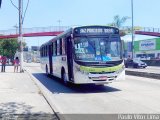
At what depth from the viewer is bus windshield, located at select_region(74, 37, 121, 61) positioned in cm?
1551

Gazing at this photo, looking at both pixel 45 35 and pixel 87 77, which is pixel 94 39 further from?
pixel 45 35

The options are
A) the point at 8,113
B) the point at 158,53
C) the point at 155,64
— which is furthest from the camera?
the point at 158,53

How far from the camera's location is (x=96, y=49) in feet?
51.2

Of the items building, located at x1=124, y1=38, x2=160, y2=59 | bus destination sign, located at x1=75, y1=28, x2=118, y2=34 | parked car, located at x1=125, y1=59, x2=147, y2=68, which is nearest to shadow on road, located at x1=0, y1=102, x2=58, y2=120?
bus destination sign, located at x1=75, y1=28, x2=118, y2=34

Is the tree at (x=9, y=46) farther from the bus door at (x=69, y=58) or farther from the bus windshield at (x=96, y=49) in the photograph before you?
the bus windshield at (x=96, y=49)

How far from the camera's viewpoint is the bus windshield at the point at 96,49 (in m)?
15.5

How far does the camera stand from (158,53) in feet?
252

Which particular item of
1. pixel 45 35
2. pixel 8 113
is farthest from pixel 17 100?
pixel 45 35

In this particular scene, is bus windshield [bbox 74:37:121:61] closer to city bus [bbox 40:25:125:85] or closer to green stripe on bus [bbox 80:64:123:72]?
city bus [bbox 40:25:125:85]

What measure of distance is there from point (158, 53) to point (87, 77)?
63830 millimetres

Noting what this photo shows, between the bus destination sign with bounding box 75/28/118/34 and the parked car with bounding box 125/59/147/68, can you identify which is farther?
the parked car with bounding box 125/59/147/68

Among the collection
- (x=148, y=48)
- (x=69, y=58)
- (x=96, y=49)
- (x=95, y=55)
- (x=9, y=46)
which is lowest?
(x=69, y=58)

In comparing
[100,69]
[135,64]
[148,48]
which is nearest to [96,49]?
[100,69]

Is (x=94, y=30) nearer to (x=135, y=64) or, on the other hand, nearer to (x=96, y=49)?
(x=96, y=49)
